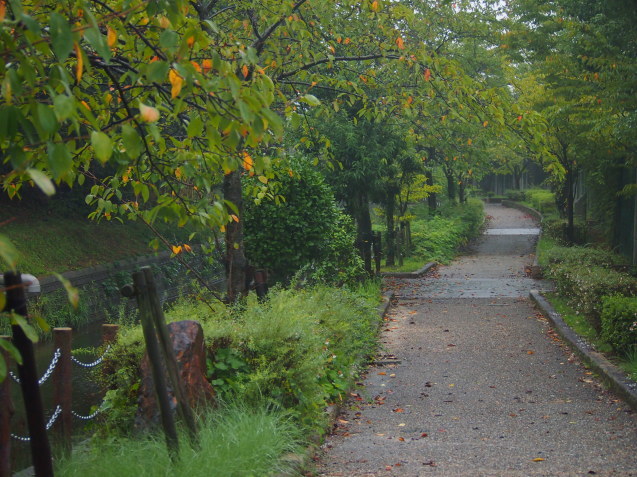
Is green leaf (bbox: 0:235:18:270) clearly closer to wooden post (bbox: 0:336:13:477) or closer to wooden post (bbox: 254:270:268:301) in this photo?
wooden post (bbox: 0:336:13:477)

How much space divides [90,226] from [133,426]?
17.3m

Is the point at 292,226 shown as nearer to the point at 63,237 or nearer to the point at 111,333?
the point at 111,333

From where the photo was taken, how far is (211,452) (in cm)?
489

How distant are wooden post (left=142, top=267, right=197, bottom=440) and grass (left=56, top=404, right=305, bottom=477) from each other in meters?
0.14

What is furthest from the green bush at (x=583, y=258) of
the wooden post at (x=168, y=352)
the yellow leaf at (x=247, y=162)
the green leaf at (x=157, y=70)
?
the green leaf at (x=157, y=70)

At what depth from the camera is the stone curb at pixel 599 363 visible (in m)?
7.67

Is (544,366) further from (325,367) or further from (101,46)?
(101,46)

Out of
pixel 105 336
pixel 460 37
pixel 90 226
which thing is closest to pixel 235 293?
pixel 105 336

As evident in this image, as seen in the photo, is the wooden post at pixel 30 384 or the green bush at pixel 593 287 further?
the green bush at pixel 593 287

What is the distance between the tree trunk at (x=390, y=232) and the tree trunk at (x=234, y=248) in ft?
41.9

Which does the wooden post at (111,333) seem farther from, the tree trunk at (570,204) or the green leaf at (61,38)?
the tree trunk at (570,204)

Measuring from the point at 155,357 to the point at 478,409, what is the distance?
4174 mm

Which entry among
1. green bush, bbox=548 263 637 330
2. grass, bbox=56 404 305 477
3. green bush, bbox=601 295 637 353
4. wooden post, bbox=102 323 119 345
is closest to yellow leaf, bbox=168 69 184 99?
grass, bbox=56 404 305 477

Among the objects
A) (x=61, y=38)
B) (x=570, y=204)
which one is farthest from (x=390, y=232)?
(x=61, y=38)
